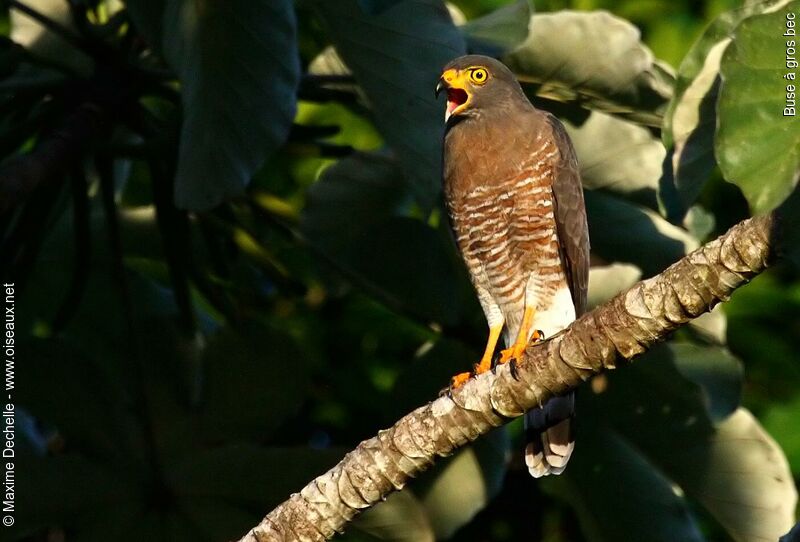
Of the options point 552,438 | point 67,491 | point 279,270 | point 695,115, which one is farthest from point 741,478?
point 67,491

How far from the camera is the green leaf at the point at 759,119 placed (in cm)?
156

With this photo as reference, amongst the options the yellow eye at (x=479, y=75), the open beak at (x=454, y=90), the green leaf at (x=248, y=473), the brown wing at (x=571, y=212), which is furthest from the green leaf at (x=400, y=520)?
the yellow eye at (x=479, y=75)

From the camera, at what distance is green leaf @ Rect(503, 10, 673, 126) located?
3121mm

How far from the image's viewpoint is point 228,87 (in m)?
2.71

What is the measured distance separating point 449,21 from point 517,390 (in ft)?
3.30

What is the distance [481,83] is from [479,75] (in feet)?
0.07

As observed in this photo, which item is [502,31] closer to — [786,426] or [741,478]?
[741,478]

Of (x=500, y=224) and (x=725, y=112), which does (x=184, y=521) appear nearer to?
(x=500, y=224)

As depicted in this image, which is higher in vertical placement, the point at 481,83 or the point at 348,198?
the point at 481,83

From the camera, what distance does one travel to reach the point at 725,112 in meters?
1.70

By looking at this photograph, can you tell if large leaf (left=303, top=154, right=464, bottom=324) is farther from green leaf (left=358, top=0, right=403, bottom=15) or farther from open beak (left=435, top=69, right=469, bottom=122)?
green leaf (left=358, top=0, right=403, bottom=15)

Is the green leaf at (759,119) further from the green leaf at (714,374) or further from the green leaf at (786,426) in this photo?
the green leaf at (786,426)

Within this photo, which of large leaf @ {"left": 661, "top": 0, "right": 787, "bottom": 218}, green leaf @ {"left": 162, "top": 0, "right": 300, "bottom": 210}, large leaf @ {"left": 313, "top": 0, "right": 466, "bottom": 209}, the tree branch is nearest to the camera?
the tree branch

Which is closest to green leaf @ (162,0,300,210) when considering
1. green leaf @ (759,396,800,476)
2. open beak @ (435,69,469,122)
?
open beak @ (435,69,469,122)
